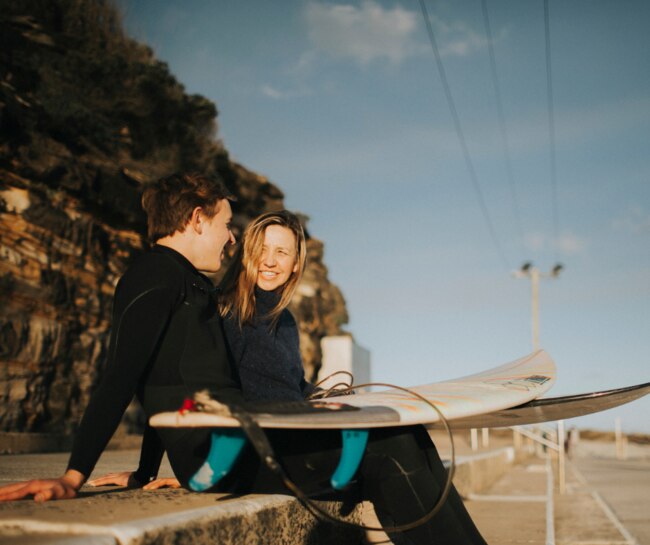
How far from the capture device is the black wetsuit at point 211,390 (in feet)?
5.84

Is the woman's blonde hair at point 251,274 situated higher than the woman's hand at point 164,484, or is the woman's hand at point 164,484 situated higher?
the woman's blonde hair at point 251,274

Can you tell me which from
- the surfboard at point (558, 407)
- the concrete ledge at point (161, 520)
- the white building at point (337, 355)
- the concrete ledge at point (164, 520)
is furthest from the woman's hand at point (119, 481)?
the white building at point (337, 355)

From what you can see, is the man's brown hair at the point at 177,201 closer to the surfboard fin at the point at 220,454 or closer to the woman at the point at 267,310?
the woman at the point at 267,310

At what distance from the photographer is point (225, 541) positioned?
57.9 inches

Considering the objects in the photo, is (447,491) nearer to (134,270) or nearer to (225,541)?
(225,541)

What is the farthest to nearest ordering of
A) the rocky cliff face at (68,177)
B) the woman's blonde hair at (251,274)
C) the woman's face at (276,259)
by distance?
the rocky cliff face at (68,177), the woman's face at (276,259), the woman's blonde hair at (251,274)

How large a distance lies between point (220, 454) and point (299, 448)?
32 centimetres

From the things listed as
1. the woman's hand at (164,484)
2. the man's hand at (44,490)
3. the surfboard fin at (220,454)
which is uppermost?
the surfboard fin at (220,454)

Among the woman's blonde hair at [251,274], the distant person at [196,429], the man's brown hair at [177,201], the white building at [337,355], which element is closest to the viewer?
the distant person at [196,429]

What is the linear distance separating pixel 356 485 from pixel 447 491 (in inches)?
19.2

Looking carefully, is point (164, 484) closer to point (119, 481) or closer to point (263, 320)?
point (119, 481)

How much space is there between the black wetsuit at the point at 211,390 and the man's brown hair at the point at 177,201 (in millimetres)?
140

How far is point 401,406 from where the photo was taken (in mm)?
1854

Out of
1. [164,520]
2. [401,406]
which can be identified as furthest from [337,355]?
[164,520]
